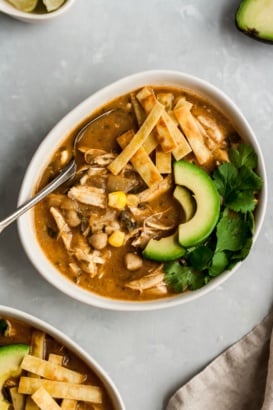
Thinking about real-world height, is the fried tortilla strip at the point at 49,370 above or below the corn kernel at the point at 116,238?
below

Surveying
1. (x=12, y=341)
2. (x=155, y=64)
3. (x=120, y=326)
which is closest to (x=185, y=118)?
(x=155, y=64)

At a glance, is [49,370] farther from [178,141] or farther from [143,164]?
[178,141]

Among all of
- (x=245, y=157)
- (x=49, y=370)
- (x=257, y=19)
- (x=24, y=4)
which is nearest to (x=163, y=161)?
(x=245, y=157)

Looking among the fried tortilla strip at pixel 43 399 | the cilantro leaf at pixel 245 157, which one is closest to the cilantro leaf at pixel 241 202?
the cilantro leaf at pixel 245 157

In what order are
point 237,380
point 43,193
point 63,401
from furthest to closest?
1. point 237,380
2. point 63,401
3. point 43,193

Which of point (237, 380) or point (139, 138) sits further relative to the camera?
point (237, 380)

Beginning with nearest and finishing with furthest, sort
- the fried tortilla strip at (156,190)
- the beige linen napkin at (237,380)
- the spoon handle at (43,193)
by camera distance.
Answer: the spoon handle at (43,193) < the fried tortilla strip at (156,190) < the beige linen napkin at (237,380)

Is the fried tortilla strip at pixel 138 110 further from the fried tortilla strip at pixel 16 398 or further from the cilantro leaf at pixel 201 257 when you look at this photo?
the fried tortilla strip at pixel 16 398

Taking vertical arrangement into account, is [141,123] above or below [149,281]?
above
